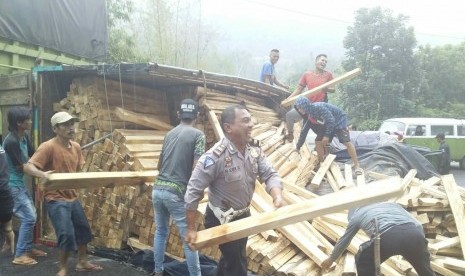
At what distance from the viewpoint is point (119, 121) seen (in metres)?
6.33

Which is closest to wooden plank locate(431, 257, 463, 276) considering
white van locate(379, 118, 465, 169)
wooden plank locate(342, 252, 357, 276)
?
wooden plank locate(342, 252, 357, 276)

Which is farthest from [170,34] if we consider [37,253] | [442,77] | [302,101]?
[442,77]

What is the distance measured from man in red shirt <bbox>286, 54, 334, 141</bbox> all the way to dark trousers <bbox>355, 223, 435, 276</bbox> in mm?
4895

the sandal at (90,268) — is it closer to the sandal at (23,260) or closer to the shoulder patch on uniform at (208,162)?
the sandal at (23,260)

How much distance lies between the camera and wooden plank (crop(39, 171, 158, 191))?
3945mm

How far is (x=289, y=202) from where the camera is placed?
18.5 ft

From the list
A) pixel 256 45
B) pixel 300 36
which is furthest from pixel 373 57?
pixel 300 36

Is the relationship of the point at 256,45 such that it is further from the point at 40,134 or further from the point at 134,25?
the point at 40,134

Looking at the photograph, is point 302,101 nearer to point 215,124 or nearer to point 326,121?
point 326,121

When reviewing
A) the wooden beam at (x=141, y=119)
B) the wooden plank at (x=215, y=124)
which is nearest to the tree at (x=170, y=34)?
the wooden beam at (x=141, y=119)

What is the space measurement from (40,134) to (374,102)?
21993mm

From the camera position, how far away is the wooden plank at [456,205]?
520 cm

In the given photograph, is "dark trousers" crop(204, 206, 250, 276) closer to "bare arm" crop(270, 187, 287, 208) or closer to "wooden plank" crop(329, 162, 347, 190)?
"bare arm" crop(270, 187, 287, 208)

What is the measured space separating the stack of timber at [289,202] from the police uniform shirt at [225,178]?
4.24ft
